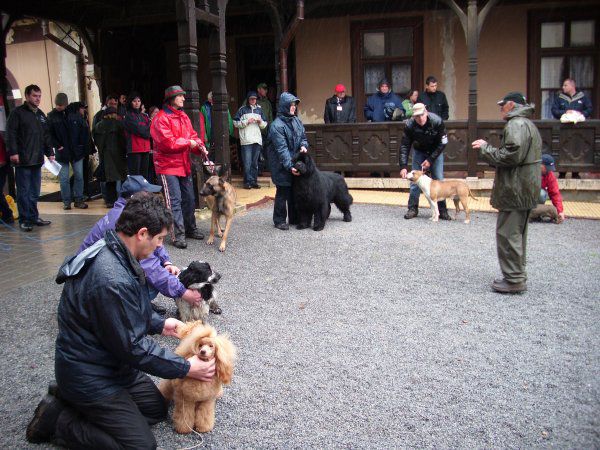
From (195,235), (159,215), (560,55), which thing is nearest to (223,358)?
(159,215)

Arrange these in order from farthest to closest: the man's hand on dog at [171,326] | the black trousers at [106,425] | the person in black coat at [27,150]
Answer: the person in black coat at [27,150] → the man's hand on dog at [171,326] → the black trousers at [106,425]

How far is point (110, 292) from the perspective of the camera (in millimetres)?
3135

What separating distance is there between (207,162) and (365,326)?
4.11 metres

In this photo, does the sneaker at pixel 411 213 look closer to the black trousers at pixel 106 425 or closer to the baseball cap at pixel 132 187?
the baseball cap at pixel 132 187

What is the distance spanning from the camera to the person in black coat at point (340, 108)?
13.0 meters

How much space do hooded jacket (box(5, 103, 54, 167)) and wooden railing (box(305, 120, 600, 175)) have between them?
5.41m

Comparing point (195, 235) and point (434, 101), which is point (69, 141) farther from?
point (434, 101)

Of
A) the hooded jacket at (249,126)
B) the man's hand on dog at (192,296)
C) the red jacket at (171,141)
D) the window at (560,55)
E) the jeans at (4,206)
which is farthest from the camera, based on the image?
the window at (560,55)

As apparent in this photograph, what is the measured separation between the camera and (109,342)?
319cm

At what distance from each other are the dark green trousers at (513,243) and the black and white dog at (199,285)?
111 inches

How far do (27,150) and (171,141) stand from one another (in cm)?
293

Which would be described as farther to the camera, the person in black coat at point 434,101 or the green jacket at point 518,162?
the person in black coat at point 434,101

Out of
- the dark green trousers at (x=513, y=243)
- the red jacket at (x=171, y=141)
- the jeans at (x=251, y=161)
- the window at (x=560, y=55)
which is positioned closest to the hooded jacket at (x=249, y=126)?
the jeans at (x=251, y=161)

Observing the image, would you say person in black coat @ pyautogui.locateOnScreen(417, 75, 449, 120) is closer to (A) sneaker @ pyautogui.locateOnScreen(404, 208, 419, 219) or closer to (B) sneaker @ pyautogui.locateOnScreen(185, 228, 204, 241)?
(A) sneaker @ pyautogui.locateOnScreen(404, 208, 419, 219)
